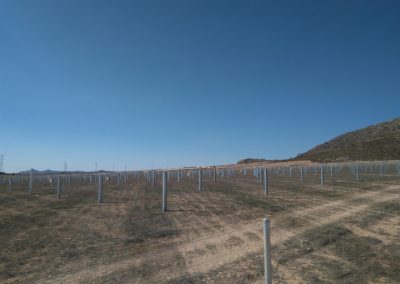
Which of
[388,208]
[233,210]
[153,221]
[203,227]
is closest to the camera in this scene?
[203,227]

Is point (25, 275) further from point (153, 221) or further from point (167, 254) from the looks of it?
point (153, 221)

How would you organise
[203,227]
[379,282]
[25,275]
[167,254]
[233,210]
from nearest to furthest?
[379,282]
[25,275]
[167,254]
[203,227]
[233,210]

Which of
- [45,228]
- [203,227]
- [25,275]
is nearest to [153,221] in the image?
[203,227]

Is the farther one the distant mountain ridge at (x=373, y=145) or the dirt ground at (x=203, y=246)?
the distant mountain ridge at (x=373, y=145)

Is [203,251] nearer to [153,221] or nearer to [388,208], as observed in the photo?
[153,221]

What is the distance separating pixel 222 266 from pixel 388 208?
896 centimetres

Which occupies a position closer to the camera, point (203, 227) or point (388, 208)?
point (203, 227)

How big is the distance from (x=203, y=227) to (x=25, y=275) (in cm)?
494

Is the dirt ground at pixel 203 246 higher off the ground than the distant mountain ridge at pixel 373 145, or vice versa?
the distant mountain ridge at pixel 373 145

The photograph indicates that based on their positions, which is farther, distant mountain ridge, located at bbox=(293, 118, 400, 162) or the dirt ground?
distant mountain ridge, located at bbox=(293, 118, 400, 162)

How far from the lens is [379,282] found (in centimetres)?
486

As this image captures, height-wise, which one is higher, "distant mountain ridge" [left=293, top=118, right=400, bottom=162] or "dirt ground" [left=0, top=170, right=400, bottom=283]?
"distant mountain ridge" [left=293, top=118, right=400, bottom=162]

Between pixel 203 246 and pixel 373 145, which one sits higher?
pixel 373 145

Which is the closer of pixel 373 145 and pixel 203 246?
pixel 203 246
